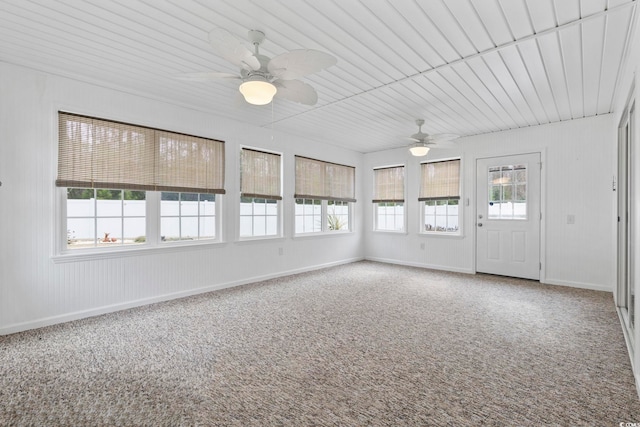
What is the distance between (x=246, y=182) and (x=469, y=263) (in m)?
4.35

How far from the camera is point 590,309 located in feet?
12.1

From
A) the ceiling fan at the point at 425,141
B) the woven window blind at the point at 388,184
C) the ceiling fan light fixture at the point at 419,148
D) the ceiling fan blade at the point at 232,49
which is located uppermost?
the ceiling fan blade at the point at 232,49

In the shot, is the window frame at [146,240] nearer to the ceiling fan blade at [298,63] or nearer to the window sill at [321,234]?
the window sill at [321,234]

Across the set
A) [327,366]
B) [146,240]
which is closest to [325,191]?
[146,240]

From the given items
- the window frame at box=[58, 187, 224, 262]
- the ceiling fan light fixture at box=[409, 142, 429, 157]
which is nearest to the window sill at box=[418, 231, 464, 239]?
the ceiling fan light fixture at box=[409, 142, 429, 157]

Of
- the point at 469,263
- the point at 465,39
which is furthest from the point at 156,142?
the point at 469,263

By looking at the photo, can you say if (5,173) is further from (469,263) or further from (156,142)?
(469,263)

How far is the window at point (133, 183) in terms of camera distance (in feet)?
11.3

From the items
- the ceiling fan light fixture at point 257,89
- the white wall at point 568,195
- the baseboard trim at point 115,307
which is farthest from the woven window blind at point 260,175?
the white wall at point 568,195

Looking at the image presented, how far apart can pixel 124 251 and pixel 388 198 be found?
5120mm

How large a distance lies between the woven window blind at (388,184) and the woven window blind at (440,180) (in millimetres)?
486

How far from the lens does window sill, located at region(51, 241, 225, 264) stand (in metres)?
3.37

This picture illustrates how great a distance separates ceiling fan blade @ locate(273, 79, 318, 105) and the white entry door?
4.22 m

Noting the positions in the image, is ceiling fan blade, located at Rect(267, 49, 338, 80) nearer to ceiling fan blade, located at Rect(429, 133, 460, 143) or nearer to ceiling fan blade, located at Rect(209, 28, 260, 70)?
ceiling fan blade, located at Rect(209, 28, 260, 70)
